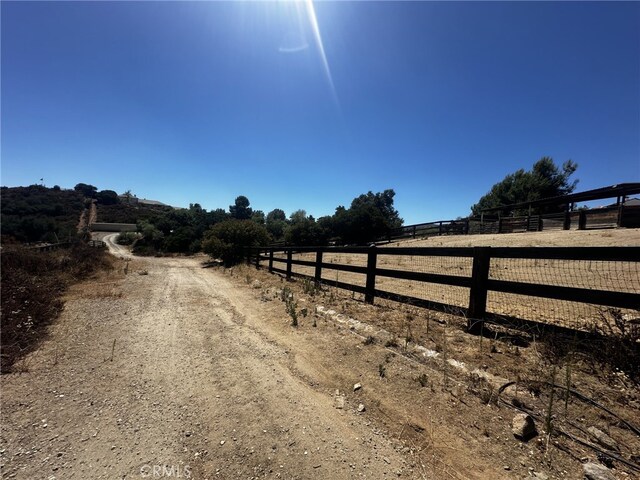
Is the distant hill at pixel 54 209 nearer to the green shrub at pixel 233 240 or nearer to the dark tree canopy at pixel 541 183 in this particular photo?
the green shrub at pixel 233 240

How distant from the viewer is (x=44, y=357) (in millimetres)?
3896

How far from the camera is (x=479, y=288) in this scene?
4.27 meters

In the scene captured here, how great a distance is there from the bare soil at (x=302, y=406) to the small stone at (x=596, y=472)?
0.21ft

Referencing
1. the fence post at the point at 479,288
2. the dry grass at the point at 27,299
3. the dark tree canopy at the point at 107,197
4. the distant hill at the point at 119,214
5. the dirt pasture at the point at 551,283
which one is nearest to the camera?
the dry grass at the point at 27,299

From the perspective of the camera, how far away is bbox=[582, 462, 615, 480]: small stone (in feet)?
5.95

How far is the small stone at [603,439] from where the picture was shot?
80.8 inches

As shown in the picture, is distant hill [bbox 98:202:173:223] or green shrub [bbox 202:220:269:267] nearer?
green shrub [bbox 202:220:269:267]

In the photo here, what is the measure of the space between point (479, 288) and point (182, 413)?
4205 millimetres

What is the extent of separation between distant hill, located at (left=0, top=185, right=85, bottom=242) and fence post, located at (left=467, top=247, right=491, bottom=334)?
3968cm

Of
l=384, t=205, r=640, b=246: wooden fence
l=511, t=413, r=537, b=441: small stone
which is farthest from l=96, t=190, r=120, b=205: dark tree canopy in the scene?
l=511, t=413, r=537, b=441: small stone

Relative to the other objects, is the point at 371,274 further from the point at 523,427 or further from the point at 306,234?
the point at 306,234

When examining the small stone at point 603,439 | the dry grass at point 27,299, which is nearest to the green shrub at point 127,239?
the dry grass at point 27,299

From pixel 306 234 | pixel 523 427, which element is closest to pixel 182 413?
pixel 523 427

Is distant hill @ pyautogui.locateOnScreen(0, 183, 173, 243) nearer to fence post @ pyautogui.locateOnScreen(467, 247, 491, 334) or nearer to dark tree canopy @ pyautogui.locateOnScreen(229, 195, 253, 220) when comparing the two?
dark tree canopy @ pyautogui.locateOnScreen(229, 195, 253, 220)
